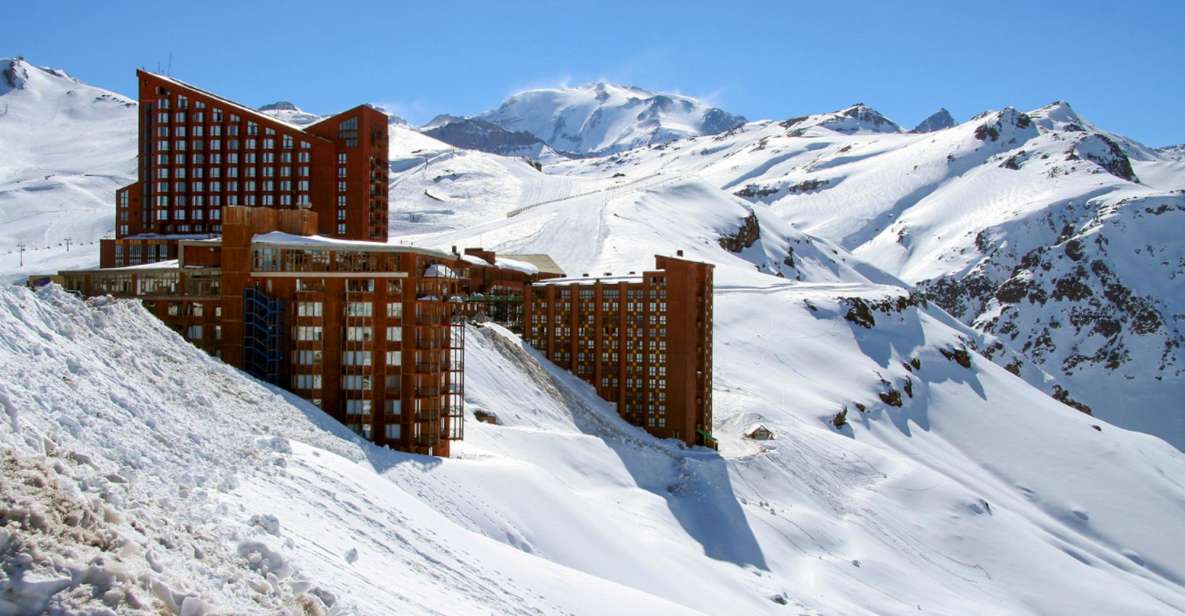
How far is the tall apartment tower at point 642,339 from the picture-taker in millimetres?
70938

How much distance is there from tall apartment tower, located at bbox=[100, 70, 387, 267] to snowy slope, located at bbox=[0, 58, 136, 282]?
1410 cm

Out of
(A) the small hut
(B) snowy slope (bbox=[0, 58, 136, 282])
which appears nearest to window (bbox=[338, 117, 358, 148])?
(B) snowy slope (bbox=[0, 58, 136, 282])

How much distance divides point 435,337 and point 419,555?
18786mm

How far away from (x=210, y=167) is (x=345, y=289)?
49836 mm

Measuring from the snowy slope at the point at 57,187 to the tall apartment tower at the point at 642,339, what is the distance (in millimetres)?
46382

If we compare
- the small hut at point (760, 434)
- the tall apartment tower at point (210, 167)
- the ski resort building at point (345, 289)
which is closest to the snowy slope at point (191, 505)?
→ the ski resort building at point (345, 289)

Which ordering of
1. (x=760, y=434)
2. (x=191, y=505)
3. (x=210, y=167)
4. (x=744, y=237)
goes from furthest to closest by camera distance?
(x=744, y=237)
(x=210, y=167)
(x=760, y=434)
(x=191, y=505)

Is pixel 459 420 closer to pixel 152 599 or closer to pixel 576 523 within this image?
pixel 576 523

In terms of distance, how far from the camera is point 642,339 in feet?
237

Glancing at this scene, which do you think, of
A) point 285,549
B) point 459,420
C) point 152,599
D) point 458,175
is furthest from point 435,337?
point 458,175

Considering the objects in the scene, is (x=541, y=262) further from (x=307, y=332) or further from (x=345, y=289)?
(x=307, y=332)

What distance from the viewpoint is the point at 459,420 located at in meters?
49.7

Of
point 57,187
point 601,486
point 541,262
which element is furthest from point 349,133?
point 57,187

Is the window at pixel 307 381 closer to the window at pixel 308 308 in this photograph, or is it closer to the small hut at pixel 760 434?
the window at pixel 308 308
